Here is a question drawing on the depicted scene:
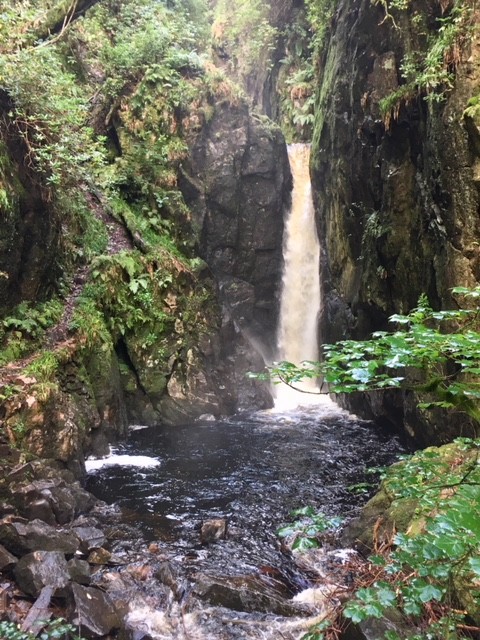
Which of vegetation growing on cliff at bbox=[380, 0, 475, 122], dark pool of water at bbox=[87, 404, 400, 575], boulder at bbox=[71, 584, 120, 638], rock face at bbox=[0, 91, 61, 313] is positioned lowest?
dark pool of water at bbox=[87, 404, 400, 575]

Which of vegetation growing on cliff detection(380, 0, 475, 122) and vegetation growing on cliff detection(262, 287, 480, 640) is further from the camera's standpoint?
vegetation growing on cliff detection(380, 0, 475, 122)

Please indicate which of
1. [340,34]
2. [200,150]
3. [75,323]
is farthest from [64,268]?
[340,34]

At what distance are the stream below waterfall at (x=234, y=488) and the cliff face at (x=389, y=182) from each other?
71.7 inches

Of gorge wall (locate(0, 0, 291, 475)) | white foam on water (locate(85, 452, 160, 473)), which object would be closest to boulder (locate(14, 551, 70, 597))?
gorge wall (locate(0, 0, 291, 475))

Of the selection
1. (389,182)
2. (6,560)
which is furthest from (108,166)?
(6,560)

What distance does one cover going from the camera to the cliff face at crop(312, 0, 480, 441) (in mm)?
7336

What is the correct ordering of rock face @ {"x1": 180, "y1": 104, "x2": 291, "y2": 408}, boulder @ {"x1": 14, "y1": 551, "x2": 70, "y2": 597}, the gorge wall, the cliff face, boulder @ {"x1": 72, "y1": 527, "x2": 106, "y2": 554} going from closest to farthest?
boulder @ {"x1": 14, "y1": 551, "x2": 70, "y2": 597} < boulder @ {"x1": 72, "y1": 527, "x2": 106, "y2": 554} < the cliff face < the gorge wall < rock face @ {"x1": 180, "y1": 104, "x2": 291, "y2": 408}

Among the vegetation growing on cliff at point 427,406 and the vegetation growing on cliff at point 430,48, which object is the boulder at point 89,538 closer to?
the vegetation growing on cliff at point 427,406

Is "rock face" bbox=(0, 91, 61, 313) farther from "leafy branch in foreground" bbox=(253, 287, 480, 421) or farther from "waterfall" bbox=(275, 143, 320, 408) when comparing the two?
"waterfall" bbox=(275, 143, 320, 408)

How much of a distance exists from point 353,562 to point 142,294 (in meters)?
8.67

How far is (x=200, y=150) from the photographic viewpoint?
54.3 ft

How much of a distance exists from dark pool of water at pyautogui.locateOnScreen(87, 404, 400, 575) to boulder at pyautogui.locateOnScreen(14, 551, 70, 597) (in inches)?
66.2

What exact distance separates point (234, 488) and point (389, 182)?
7.26 metres

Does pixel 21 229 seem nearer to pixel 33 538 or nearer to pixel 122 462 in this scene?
pixel 122 462
